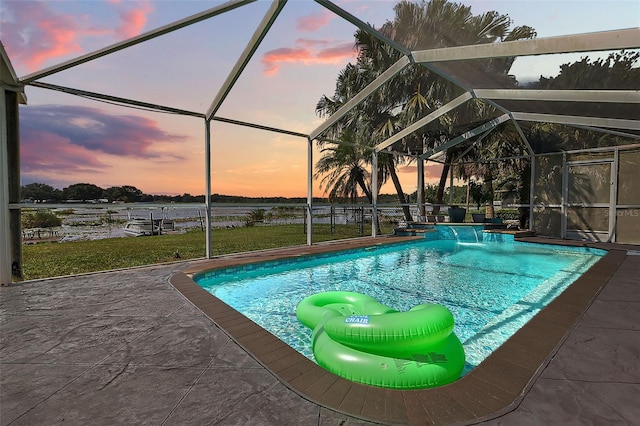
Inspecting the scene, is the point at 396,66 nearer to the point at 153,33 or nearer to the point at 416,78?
the point at 153,33

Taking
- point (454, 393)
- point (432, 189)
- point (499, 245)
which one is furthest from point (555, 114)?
point (432, 189)

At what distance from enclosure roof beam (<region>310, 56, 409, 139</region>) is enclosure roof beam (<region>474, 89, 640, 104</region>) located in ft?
7.66

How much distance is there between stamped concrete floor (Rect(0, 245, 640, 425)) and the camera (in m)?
1.48

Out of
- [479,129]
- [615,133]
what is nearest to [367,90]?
[479,129]

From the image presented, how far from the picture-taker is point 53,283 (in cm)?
399

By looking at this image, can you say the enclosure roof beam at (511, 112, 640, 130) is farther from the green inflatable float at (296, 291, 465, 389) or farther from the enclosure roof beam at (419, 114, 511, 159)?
the green inflatable float at (296, 291, 465, 389)

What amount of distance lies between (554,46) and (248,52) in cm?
411

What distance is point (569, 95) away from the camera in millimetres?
5219

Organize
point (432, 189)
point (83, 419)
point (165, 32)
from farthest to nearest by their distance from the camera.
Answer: point (432, 189) → point (165, 32) → point (83, 419)

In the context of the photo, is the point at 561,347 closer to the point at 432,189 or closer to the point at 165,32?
the point at 165,32

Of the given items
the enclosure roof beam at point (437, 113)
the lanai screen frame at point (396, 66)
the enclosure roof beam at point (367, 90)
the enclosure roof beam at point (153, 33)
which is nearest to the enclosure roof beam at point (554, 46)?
the lanai screen frame at point (396, 66)

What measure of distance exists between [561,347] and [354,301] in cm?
185

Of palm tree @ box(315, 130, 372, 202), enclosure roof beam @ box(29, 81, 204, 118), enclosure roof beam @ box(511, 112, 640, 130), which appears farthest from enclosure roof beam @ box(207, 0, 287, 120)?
palm tree @ box(315, 130, 372, 202)

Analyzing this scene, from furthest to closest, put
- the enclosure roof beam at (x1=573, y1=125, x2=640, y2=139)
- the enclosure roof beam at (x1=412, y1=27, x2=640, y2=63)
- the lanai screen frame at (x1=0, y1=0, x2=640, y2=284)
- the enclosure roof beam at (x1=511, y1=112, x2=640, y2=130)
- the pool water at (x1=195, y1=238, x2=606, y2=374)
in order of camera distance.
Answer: the enclosure roof beam at (x1=573, y1=125, x2=640, y2=139) → the enclosure roof beam at (x1=511, y1=112, x2=640, y2=130) → the lanai screen frame at (x1=0, y1=0, x2=640, y2=284) → the pool water at (x1=195, y1=238, x2=606, y2=374) → the enclosure roof beam at (x1=412, y1=27, x2=640, y2=63)
